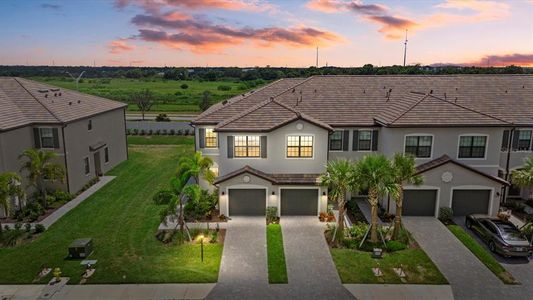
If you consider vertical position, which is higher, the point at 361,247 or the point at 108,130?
the point at 108,130

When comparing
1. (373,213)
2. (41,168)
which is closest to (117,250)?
(41,168)

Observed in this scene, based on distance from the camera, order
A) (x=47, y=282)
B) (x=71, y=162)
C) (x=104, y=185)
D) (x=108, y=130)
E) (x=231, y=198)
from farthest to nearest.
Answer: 1. (x=108, y=130)
2. (x=104, y=185)
3. (x=71, y=162)
4. (x=231, y=198)
5. (x=47, y=282)

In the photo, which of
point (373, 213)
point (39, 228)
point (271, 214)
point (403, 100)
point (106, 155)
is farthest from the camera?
point (106, 155)

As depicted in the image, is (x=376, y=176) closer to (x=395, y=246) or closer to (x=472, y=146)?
(x=395, y=246)

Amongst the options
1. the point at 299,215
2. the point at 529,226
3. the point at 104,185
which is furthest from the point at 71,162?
the point at 529,226

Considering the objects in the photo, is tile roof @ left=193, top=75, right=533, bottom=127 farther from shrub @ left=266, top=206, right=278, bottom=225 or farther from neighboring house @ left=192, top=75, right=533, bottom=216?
shrub @ left=266, top=206, right=278, bottom=225

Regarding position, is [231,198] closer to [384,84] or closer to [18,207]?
[18,207]

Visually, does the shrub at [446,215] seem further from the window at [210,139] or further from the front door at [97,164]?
the front door at [97,164]
